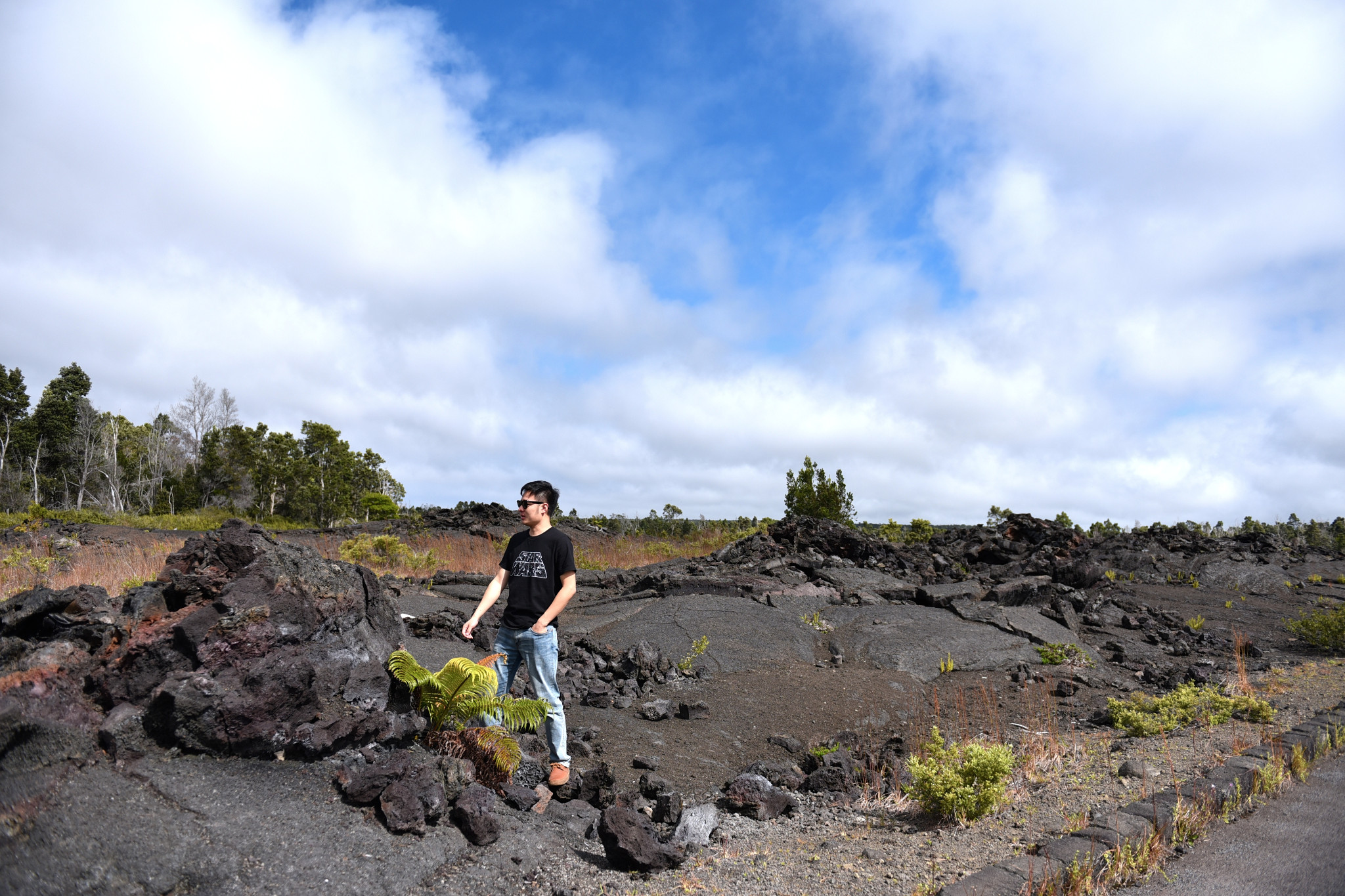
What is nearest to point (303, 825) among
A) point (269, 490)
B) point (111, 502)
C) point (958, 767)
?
point (958, 767)

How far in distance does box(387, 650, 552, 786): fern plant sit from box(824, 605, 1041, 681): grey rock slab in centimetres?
669

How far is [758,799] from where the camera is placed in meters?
5.48

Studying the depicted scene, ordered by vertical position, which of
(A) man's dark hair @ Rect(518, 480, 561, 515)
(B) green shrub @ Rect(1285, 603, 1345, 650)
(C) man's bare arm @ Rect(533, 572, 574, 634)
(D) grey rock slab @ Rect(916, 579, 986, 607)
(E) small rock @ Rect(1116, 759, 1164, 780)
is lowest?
(E) small rock @ Rect(1116, 759, 1164, 780)

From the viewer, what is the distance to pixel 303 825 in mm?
4027

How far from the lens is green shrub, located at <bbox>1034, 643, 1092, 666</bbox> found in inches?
437

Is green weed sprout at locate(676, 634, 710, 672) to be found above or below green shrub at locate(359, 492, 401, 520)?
below

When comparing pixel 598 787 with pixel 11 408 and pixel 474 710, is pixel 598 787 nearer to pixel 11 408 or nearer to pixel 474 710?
pixel 474 710

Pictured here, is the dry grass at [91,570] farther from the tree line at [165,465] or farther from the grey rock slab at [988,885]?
the tree line at [165,465]

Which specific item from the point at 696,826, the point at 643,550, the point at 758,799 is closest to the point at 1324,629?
the point at 758,799

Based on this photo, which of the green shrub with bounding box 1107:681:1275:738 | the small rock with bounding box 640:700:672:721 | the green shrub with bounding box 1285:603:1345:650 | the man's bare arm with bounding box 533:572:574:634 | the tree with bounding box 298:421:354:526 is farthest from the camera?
the tree with bounding box 298:421:354:526

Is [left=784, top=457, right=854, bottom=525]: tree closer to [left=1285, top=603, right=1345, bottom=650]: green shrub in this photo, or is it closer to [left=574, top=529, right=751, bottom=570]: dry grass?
[left=574, top=529, right=751, bottom=570]: dry grass

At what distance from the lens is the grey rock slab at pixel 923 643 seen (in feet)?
35.1

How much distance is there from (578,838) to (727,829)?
106 cm

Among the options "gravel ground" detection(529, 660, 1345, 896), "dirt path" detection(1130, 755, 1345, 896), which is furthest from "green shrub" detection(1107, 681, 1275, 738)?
"dirt path" detection(1130, 755, 1345, 896)
